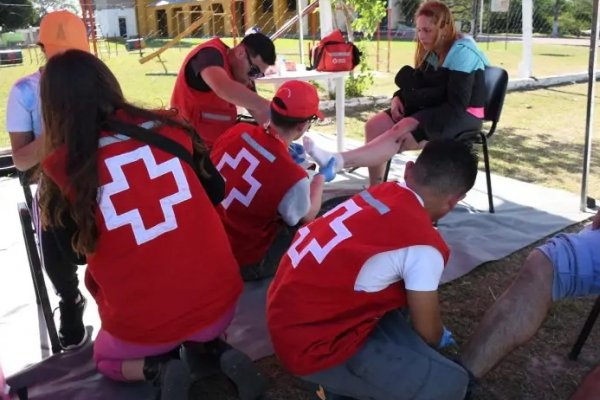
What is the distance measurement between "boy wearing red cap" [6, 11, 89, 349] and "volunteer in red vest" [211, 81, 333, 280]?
2.15ft

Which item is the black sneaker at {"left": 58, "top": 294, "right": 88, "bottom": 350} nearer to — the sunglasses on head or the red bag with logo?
the sunglasses on head

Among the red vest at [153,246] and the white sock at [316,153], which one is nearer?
the red vest at [153,246]

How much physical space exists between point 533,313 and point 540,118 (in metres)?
5.97

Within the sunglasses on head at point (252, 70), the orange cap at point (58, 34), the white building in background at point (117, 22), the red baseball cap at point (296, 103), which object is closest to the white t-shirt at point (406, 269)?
the red baseball cap at point (296, 103)

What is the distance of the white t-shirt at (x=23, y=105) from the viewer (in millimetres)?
2068

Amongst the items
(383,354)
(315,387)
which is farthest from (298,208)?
(383,354)

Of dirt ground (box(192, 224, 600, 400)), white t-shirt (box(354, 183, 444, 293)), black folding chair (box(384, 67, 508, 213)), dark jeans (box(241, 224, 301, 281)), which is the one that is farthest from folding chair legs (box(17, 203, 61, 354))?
black folding chair (box(384, 67, 508, 213))

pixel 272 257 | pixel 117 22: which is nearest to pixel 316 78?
pixel 272 257

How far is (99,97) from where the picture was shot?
1.56 metres

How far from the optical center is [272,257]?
2.64 m

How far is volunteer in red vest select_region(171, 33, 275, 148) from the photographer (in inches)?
111

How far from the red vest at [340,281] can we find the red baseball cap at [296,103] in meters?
0.80

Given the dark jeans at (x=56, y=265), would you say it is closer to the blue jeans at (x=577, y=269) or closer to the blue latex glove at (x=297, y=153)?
the blue latex glove at (x=297, y=153)

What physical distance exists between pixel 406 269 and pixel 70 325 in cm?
138
